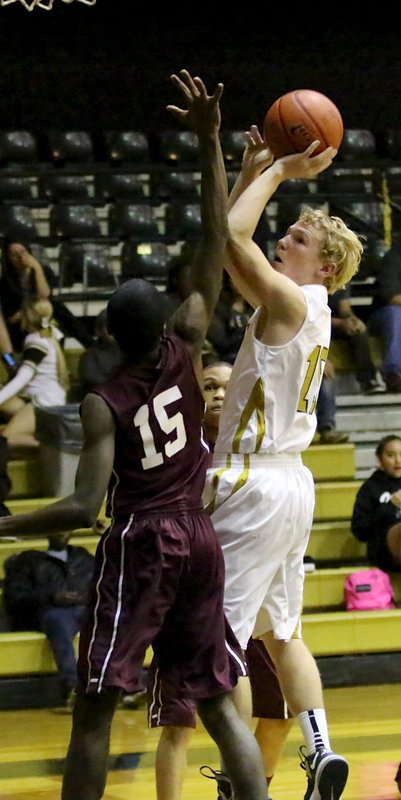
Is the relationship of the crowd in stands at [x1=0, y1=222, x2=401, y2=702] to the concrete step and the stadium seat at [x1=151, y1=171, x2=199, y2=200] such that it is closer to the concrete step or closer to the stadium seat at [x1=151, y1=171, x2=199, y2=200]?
the concrete step

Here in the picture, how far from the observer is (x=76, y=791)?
11.2 ft

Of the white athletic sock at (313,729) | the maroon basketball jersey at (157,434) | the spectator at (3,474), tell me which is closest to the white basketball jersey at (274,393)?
the maroon basketball jersey at (157,434)

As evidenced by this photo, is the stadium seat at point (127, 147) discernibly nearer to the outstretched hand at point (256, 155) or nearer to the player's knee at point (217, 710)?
the outstretched hand at point (256, 155)

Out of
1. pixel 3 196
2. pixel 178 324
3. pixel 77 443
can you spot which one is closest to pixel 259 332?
pixel 178 324

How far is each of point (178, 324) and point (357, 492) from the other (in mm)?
4621

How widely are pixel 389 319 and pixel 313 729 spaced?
5.73 m

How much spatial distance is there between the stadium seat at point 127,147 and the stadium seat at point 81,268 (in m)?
2.23

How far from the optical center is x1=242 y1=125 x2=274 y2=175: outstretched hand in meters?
4.34

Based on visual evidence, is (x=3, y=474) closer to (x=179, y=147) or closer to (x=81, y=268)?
(x=81, y=268)

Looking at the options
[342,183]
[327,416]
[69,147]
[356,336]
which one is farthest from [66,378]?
[342,183]

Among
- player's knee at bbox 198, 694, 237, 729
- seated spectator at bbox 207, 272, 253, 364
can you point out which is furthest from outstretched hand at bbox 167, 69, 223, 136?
seated spectator at bbox 207, 272, 253, 364

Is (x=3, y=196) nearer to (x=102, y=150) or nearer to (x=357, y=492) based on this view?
(x=102, y=150)

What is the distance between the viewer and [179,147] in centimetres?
1252

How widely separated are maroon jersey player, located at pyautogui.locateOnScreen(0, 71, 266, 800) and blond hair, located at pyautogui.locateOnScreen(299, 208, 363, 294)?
0.67m
